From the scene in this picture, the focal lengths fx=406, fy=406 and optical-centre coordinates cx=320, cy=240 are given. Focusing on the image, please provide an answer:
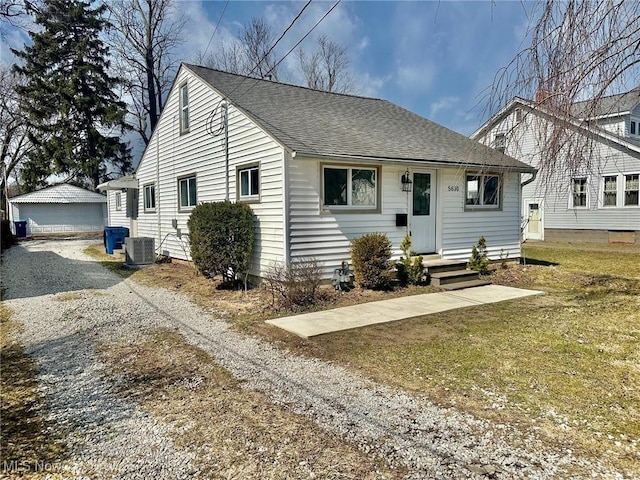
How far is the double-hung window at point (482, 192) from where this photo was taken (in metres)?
10.9

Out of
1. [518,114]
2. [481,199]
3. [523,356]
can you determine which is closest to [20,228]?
[481,199]

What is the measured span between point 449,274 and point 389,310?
10.1ft

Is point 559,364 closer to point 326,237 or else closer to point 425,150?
point 326,237

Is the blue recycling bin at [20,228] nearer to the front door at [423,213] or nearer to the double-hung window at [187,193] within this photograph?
the double-hung window at [187,193]

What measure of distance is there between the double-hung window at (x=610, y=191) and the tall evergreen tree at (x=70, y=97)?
94.2ft

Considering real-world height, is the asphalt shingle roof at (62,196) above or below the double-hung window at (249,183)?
above

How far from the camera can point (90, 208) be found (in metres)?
29.3

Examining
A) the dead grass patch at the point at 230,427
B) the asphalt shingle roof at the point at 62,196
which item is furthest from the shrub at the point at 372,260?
the asphalt shingle roof at the point at 62,196

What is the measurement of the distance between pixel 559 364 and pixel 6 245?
22.5 m

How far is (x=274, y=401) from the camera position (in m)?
3.62

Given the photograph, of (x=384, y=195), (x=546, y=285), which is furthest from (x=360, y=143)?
(x=546, y=285)

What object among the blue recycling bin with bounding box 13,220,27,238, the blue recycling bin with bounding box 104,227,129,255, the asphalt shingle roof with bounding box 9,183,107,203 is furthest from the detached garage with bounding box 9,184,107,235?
the blue recycling bin with bounding box 104,227,129,255

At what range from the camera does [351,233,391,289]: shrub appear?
826 centimetres

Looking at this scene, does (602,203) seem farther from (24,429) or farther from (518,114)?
(24,429)
